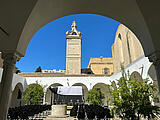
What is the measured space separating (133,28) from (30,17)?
325cm

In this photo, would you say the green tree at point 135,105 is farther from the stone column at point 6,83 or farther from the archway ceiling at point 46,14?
the stone column at point 6,83

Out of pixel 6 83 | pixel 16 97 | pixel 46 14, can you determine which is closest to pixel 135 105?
pixel 6 83

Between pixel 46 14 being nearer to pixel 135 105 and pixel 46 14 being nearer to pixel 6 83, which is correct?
pixel 6 83

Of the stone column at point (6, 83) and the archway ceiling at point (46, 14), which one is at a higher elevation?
the archway ceiling at point (46, 14)

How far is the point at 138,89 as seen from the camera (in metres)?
3.56

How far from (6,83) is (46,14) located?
2.28m

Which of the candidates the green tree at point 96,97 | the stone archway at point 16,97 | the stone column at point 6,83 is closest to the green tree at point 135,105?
the stone column at point 6,83

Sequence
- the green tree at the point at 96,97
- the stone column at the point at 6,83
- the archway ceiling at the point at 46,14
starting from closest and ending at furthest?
the stone column at the point at 6,83 < the archway ceiling at the point at 46,14 < the green tree at the point at 96,97

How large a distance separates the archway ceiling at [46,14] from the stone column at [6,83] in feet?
0.86

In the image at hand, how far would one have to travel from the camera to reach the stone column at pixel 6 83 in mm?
2980

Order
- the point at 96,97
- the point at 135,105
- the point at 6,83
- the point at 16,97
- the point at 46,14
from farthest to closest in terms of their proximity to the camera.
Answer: the point at 16,97, the point at 96,97, the point at 46,14, the point at 135,105, the point at 6,83

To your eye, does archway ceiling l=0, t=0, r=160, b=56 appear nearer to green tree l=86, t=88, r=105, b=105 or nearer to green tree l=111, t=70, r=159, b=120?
green tree l=111, t=70, r=159, b=120

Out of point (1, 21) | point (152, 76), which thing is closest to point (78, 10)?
point (1, 21)

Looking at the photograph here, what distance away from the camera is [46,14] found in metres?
3.75
